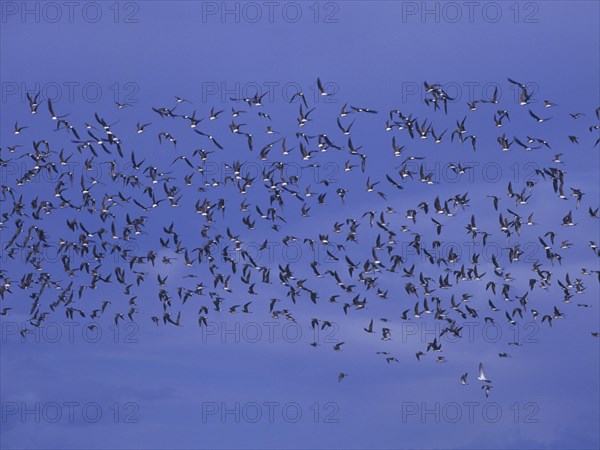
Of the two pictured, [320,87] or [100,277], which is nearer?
[320,87]

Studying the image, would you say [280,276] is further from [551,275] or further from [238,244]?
[551,275]

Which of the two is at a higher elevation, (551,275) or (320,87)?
(320,87)

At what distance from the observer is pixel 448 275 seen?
11775 centimetres

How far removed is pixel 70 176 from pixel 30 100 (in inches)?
255

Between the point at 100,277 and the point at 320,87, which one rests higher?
the point at 320,87

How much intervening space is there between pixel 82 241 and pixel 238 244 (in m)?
9.81

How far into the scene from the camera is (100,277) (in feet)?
391

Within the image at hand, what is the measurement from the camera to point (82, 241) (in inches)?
4641

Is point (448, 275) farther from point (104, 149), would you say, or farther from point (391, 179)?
point (104, 149)

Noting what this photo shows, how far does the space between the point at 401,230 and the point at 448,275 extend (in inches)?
161

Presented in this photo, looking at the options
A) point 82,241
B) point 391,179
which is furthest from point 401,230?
point 82,241

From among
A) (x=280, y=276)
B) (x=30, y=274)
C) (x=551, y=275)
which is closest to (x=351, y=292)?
(x=280, y=276)

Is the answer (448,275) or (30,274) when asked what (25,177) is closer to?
(30,274)

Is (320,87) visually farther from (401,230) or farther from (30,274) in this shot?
(30,274)
